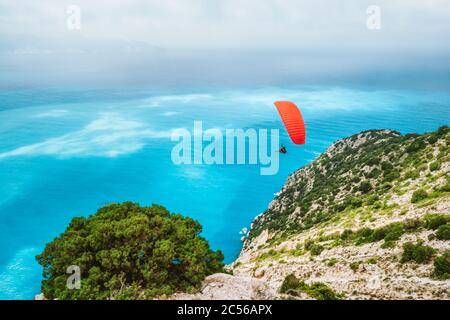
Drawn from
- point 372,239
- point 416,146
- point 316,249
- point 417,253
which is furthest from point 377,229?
point 416,146

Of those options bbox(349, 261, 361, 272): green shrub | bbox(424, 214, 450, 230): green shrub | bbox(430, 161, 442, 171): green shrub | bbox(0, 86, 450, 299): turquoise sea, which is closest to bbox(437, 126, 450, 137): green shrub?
bbox(430, 161, 442, 171): green shrub

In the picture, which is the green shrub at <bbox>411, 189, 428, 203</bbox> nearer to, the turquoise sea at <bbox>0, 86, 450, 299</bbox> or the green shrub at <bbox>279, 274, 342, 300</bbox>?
the green shrub at <bbox>279, 274, 342, 300</bbox>

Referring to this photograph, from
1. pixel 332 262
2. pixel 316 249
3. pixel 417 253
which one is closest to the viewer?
pixel 417 253

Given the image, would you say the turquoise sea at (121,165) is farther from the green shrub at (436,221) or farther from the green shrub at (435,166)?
the green shrub at (436,221)

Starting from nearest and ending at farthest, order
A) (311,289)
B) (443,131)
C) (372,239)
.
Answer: (311,289) → (372,239) → (443,131)

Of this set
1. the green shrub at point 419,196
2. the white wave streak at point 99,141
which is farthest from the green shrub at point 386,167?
the white wave streak at point 99,141

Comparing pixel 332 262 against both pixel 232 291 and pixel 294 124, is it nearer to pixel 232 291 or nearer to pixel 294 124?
pixel 232 291
